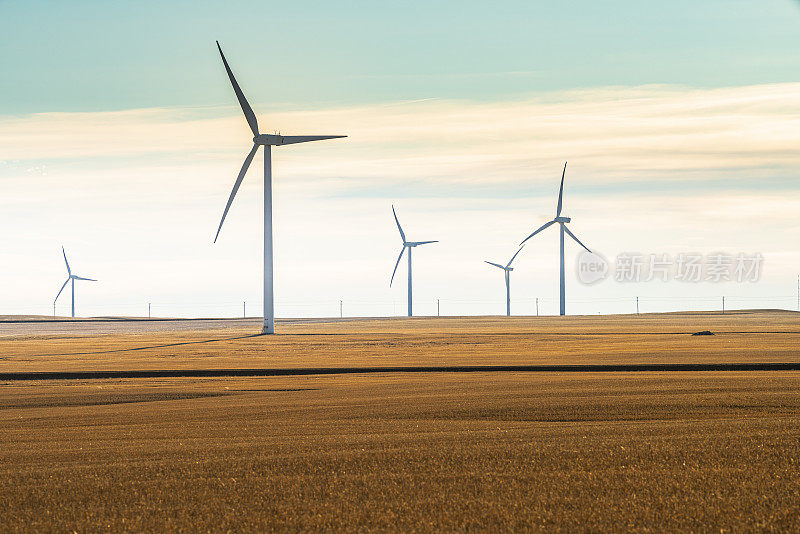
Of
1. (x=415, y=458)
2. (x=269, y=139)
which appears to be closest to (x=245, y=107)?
(x=269, y=139)

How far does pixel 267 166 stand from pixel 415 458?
6136cm

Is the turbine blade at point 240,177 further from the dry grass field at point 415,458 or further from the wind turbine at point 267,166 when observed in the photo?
the dry grass field at point 415,458

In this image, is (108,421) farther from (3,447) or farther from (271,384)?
(271,384)

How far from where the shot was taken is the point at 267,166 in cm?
6925

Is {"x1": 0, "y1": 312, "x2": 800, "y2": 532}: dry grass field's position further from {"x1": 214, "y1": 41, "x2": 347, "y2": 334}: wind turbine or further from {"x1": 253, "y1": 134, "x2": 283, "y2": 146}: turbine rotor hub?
{"x1": 253, "y1": 134, "x2": 283, "y2": 146}: turbine rotor hub

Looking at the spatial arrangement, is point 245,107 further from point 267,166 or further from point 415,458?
point 415,458

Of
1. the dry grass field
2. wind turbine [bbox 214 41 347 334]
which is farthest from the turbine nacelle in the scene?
the dry grass field

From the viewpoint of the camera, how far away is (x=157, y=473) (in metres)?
9.05

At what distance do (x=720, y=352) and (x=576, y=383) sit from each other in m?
15.9

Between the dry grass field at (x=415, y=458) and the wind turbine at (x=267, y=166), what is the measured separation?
153 feet

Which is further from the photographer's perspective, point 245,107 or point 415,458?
point 245,107

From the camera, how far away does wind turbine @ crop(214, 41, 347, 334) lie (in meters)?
65.1

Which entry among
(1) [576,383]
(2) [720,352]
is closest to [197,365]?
(1) [576,383]

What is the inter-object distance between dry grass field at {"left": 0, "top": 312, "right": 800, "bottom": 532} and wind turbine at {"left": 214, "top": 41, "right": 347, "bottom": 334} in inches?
1840
